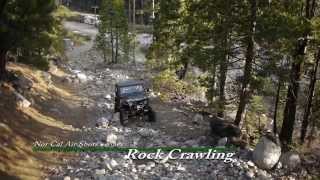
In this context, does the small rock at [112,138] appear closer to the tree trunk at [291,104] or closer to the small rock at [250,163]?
the small rock at [250,163]

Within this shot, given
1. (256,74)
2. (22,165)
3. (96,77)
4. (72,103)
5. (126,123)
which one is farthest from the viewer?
(96,77)

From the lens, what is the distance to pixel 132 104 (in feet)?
85.1

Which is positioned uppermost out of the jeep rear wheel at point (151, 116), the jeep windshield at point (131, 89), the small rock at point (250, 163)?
the jeep windshield at point (131, 89)

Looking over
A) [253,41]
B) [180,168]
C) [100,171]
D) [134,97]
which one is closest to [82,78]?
[134,97]

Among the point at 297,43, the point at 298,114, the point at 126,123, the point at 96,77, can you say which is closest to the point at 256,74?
the point at 297,43

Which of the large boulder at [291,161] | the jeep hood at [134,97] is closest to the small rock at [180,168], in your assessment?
the large boulder at [291,161]

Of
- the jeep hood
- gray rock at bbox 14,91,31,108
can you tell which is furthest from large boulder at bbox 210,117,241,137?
gray rock at bbox 14,91,31,108

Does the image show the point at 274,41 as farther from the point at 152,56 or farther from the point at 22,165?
the point at 152,56

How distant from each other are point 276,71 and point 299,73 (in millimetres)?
1176

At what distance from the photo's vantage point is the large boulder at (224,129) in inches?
807

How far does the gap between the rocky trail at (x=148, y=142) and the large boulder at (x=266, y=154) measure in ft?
0.95

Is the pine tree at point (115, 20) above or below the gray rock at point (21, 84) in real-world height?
above

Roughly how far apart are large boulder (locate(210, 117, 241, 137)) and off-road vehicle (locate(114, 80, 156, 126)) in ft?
17.8

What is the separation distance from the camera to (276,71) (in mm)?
19641
